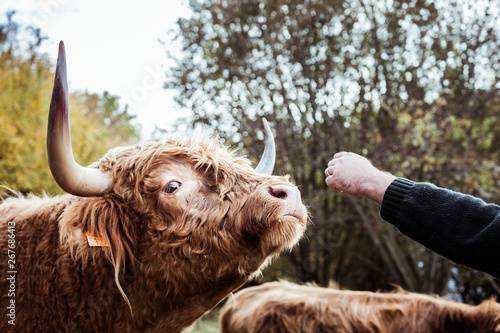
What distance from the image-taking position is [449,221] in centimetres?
179

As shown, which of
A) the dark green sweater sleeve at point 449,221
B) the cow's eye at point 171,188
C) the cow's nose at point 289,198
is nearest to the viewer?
the dark green sweater sleeve at point 449,221

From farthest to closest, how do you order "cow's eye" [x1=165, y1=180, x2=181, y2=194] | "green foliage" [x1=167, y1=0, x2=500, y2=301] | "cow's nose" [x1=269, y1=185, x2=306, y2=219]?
"green foliage" [x1=167, y1=0, x2=500, y2=301] → "cow's eye" [x1=165, y1=180, x2=181, y2=194] → "cow's nose" [x1=269, y1=185, x2=306, y2=219]

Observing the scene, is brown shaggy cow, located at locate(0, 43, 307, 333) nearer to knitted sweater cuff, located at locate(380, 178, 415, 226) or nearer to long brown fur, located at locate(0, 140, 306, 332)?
long brown fur, located at locate(0, 140, 306, 332)

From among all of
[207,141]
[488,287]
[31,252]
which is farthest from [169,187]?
[488,287]

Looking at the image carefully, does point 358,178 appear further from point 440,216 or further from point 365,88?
point 365,88

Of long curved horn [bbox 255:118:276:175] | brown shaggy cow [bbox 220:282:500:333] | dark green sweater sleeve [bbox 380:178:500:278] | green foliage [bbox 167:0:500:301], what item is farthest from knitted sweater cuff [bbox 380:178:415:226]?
green foliage [bbox 167:0:500:301]

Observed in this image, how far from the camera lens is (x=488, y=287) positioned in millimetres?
9320

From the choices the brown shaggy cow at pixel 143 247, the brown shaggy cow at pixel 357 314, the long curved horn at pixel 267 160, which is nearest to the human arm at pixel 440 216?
the brown shaggy cow at pixel 143 247

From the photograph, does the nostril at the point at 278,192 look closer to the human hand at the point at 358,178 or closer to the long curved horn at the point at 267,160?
the human hand at the point at 358,178

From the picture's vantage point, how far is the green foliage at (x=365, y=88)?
806 cm

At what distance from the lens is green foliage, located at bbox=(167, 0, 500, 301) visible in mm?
8062

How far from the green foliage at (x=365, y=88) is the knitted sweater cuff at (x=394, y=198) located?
6005 mm

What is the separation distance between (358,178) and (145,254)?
3.57ft

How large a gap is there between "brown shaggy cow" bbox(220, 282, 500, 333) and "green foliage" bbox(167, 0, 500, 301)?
4.18 meters
